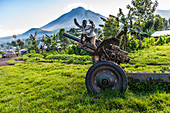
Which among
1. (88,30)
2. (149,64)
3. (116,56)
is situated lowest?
(149,64)

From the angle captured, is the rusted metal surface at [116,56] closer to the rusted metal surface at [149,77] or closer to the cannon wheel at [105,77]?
the rusted metal surface at [149,77]

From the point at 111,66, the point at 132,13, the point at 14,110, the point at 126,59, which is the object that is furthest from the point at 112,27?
the point at 14,110

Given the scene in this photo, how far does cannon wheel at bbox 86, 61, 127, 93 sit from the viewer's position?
9.74 feet

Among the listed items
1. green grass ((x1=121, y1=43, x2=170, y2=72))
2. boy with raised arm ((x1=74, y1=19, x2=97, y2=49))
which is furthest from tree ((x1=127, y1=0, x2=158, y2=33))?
boy with raised arm ((x1=74, y1=19, x2=97, y2=49))

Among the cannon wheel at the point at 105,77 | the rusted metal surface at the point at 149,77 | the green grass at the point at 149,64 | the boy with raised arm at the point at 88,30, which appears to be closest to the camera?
the cannon wheel at the point at 105,77

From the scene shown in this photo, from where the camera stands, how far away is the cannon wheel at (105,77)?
2.97 meters

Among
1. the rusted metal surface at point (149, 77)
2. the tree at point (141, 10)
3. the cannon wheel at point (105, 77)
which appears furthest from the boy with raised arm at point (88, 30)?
the tree at point (141, 10)

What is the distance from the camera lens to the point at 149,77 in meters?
3.20

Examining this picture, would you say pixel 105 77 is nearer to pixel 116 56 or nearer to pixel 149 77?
pixel 116 56

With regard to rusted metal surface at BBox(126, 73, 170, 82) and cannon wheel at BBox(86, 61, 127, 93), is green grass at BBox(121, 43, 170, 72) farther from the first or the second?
cannon wheel at BBox(86, 61, 127, 93)

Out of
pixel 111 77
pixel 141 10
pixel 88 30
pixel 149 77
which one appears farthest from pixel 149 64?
pixel 141 10

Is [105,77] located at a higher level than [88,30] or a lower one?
lower

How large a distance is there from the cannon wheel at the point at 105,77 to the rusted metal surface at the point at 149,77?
1.76 feet

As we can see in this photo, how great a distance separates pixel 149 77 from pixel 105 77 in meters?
1.35
